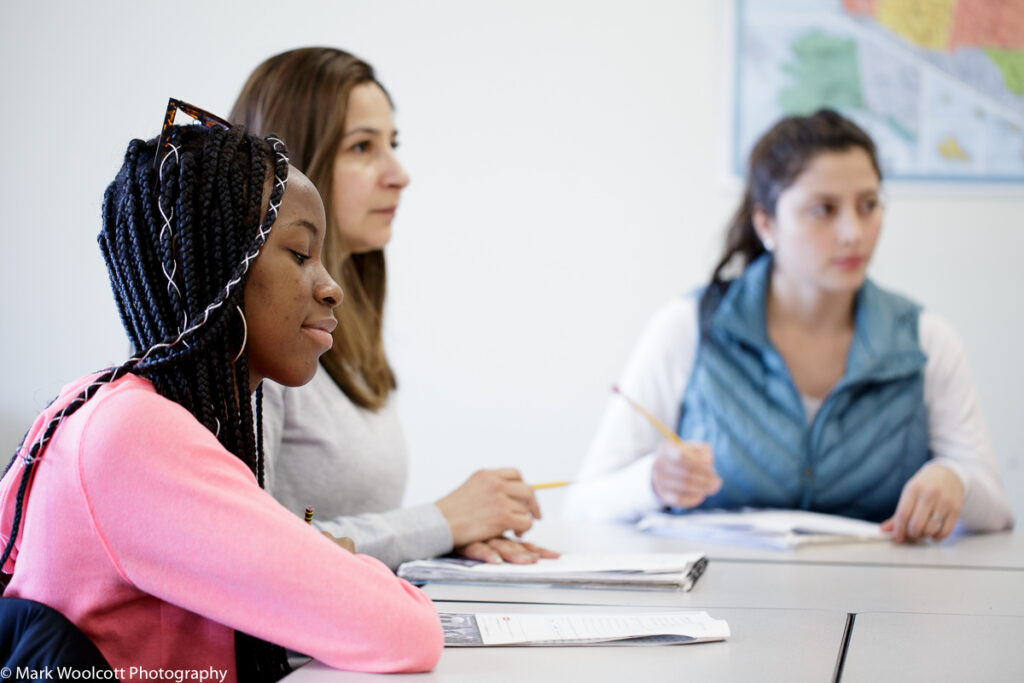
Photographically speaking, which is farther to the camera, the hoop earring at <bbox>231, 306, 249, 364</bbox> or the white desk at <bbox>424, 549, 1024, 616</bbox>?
the white desk at <bbox>424, 549, 1024, 616</bbox>

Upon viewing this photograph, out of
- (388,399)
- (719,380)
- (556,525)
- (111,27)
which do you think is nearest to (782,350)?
(719,380)

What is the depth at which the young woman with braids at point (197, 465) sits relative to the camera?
816 mm

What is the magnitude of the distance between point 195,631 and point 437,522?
56cm

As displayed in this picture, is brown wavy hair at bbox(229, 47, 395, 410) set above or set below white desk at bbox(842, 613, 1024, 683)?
above

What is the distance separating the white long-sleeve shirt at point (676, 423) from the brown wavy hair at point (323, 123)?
0.53 meters

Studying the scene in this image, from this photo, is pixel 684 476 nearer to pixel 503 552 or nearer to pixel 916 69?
pixel 503 552

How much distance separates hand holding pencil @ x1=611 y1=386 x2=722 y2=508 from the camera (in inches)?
72.1

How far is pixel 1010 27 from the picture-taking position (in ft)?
9.64

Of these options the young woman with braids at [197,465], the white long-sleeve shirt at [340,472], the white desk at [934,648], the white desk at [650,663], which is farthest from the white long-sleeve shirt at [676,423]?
the young woman with braids at [197,465]

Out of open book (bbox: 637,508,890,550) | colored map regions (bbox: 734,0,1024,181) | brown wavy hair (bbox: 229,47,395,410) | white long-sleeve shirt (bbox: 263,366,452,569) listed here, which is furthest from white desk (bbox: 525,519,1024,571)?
colored map regions (bbox: 734,0,1024,181)

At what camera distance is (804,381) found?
2.10 metres

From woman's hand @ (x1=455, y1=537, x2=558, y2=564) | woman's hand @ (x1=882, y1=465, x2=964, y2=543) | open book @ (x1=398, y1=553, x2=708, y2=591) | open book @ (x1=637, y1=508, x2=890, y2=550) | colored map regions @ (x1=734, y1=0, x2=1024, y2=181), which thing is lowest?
open book @ (x1=637, y1=508, x2=890, y2=550)

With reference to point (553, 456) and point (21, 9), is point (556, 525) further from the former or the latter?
point (21, 9)

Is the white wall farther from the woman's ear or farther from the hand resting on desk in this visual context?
the hand resting on desk
